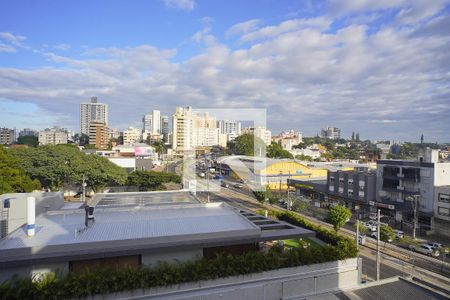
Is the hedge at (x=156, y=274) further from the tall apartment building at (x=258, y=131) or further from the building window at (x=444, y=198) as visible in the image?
the tall apartment building at (x=258, y=131)

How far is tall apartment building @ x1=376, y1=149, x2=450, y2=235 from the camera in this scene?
2175 cm

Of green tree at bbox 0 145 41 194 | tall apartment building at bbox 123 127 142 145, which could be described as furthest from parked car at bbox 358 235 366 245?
tall apartment building at bbox 123 127 142 145

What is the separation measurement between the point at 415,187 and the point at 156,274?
22463 millimetres

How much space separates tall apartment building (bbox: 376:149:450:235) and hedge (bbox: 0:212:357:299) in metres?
15.2

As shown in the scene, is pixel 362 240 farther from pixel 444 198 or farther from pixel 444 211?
pixel 444 198

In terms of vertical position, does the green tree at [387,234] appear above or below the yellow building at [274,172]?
below

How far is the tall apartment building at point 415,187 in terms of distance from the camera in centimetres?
2175

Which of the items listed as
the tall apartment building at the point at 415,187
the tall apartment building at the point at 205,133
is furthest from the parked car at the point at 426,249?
the tall apartment building at the point at 205,133

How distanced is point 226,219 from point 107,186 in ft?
80.4

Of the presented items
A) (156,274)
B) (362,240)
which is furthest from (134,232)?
(362,240)

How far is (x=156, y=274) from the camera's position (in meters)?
8.32

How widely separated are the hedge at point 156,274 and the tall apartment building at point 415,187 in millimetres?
15248

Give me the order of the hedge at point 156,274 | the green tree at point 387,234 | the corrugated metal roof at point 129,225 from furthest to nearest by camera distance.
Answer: the green tree at point 387,234 → the corrugated metal roof at point 129,225 → the hedge at point 156,274

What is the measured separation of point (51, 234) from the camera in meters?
9.62
